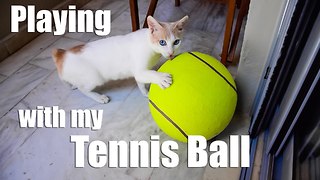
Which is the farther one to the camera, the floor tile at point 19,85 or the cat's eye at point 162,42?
the floor tile at point 19,85

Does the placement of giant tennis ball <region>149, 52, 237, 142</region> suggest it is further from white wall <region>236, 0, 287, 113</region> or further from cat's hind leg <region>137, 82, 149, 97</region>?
cat's hind leg <region>137, 82, 149, 97</region>

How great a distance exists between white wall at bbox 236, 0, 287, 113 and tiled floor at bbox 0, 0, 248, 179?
16 centimetres

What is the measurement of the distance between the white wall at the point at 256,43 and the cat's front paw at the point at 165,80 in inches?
12.0

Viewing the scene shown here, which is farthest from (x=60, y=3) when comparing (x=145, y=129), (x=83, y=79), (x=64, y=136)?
(x=145, y=129)

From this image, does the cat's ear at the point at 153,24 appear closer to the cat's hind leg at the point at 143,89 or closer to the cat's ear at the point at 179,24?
the cat's ear at the point at 179,24

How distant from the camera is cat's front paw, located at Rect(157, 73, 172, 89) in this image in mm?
899

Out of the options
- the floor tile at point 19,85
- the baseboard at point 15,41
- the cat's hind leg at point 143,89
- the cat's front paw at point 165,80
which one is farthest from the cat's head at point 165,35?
the baseboard at point 15,41

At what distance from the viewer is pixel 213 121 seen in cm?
88

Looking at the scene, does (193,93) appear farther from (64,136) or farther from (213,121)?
(64,136)

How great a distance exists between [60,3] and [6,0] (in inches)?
16.1

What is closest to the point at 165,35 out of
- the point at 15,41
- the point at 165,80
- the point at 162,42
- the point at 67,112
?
the point at 162,42

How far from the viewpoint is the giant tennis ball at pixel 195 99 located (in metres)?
0.86

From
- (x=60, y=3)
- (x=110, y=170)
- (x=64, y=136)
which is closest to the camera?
(x=110, y=170)

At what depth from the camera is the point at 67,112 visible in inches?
47.2
